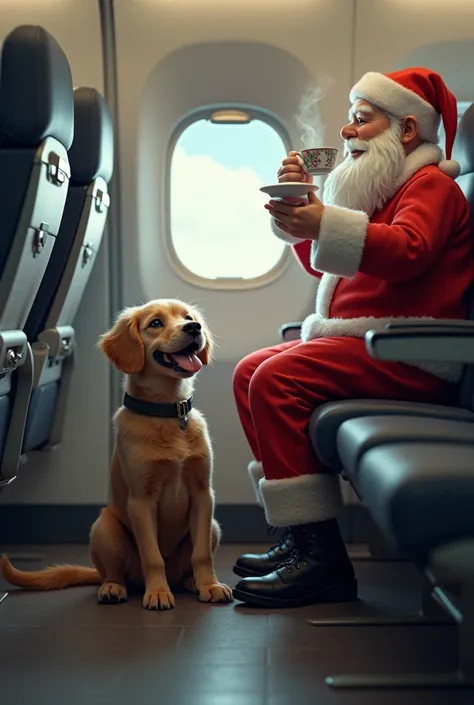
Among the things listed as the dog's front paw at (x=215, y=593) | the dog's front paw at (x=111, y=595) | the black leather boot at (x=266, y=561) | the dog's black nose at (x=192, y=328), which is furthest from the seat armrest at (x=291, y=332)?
the dog's front paw at (x=111, y=595)

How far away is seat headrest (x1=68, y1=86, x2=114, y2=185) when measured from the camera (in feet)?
11.1

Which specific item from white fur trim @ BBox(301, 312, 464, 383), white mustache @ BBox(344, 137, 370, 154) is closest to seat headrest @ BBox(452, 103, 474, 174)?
white mustache @ BBox(344, 137, 370, 154)

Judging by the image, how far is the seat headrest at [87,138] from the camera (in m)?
3.38

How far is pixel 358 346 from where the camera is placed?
2691 millimetres

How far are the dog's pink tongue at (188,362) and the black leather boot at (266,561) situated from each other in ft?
1.92

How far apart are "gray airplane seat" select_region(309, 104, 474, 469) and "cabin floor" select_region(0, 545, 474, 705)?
0.49 meters

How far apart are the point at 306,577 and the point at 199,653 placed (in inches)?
20.3

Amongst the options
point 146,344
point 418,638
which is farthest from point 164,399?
point 418,638

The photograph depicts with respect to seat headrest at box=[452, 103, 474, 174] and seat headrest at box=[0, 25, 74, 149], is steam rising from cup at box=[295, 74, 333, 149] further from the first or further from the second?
seat headrest at box=[0, 25, 74, 149]

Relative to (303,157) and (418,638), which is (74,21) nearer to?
(303,157)

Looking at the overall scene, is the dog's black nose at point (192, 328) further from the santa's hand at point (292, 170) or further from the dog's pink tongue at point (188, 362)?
the santa's hand at point (292, 170)

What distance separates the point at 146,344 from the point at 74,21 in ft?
5.56

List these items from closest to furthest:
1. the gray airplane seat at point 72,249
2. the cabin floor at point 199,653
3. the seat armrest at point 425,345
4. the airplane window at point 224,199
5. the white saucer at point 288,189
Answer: the seat armrest at point 425,345 → the cabin floor at point 199,653 → the white saucer at point 288,189 → the gray airplane seat at point 72,249 → the airplane window at point 224,199

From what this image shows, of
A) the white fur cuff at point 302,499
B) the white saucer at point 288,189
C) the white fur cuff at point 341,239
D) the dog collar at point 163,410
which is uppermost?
the white saucer at point 288,189
